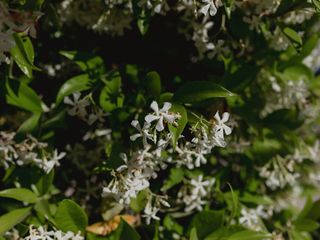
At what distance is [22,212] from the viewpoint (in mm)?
1134

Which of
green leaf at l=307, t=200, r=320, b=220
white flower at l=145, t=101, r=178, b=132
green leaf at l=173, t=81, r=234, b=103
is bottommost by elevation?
green leaf at l=307, t=200, r=320, b=220

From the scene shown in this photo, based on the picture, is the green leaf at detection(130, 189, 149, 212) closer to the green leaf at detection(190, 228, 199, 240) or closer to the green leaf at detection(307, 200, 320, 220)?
the green leaf at detection(190, 228, 199, 240)

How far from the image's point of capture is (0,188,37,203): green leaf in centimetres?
108

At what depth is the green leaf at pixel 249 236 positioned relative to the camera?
1.11 meters

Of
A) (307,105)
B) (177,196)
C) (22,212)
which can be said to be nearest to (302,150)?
(307,105)

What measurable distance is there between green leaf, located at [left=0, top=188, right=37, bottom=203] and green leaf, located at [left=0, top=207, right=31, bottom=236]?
31 mm

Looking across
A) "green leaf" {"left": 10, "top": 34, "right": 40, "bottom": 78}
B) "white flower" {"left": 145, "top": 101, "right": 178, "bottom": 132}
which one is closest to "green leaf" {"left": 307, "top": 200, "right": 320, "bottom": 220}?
"white flower" {"left": 145, "top": 101, "right": 178, "bottom": 132}

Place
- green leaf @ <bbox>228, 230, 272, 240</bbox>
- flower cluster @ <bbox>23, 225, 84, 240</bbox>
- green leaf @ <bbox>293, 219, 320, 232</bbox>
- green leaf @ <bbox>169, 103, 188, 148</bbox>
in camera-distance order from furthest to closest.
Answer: green leaf @ <bbox>293, 219, 320, 232</bbox> < green leaf @ <bbox>228, 230, 272, 240</bbox> < flower cluster @ <bbox>23, 225, 84, 240</bbox> < green leaf @ <bbox>169, 103, 188, 148</bbox>

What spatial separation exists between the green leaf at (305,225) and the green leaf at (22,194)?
67 cm

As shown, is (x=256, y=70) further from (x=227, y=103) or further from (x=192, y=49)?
(x=192, y=49)

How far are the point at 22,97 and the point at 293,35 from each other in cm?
58

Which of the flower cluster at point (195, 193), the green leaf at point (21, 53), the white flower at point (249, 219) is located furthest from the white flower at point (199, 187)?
the green leaf at point (21, 53)

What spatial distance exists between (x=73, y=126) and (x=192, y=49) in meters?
0.36

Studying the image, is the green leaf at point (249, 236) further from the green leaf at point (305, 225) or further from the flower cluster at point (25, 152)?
the flower cluster at point (25, 152)
